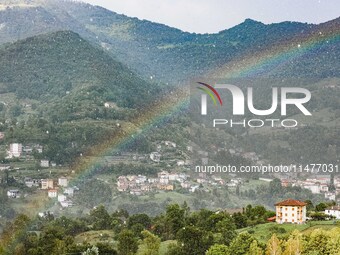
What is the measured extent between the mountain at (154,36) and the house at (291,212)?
73.0 meters

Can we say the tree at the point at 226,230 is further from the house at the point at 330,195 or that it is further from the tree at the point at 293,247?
the house at the point at 330,195

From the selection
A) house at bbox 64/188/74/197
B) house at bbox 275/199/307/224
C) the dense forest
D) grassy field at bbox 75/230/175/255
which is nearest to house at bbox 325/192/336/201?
house at bbox 64/188/74/197

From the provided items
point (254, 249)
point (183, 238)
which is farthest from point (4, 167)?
point (254, 249)

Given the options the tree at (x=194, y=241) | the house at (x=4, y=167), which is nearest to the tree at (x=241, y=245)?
the tree at (x=194, y=241)

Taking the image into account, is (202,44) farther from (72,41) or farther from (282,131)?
(282,131)


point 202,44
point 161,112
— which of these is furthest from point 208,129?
point 202,44

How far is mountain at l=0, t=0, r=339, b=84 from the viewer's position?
127 meters

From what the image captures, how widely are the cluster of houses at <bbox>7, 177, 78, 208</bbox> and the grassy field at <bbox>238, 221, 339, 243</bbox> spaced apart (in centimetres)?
3908

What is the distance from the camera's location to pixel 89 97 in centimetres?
8956

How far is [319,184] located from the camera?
266ft

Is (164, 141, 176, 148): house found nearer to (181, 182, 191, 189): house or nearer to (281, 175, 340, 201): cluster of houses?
(181, 182, 191, 189): house

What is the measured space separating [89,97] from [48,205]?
2137cm

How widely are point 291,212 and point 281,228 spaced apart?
3.48 m

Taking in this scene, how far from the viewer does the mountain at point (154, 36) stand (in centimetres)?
12712
